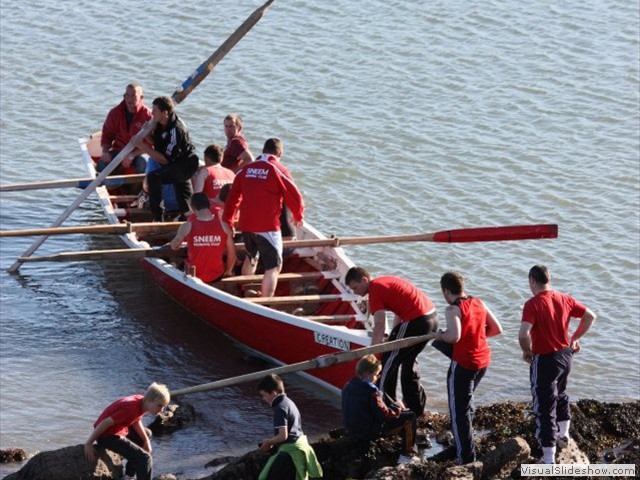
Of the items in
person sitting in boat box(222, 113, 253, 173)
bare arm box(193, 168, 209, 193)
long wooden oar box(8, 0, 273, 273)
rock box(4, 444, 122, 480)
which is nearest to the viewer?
rock box(4, 444, 122, 480)

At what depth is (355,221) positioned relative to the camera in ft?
58.0

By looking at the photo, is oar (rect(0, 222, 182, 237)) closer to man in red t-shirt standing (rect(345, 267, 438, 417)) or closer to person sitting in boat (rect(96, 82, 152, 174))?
person sitting in boat (rect(96, 82, 152, 174))

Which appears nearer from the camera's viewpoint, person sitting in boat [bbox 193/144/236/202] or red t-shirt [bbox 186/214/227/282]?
red t-shirt [bbox 186/214/227/282]

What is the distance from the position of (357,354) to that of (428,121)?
10841 mm

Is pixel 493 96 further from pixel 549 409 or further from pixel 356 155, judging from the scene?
pixel 549 409

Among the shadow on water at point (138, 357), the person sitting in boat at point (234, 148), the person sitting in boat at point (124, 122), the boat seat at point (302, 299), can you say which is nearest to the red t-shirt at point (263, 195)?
the boat seat at point (302, 299)

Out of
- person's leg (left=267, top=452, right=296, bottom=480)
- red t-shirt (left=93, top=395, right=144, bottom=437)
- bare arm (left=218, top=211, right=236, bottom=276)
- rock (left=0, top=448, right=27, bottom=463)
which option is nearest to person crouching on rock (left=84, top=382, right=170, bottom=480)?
red t-shirt (left=93, top=395, right=144, bottom=437)

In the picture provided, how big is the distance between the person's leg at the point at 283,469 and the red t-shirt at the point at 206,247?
415 cm

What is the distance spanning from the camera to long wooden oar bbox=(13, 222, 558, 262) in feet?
39.9

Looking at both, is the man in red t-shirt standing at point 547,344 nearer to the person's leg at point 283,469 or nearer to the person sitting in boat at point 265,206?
the person's leg at point 283,469

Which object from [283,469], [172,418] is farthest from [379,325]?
[172,418]

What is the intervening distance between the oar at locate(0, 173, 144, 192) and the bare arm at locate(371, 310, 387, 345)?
6214 millimetres

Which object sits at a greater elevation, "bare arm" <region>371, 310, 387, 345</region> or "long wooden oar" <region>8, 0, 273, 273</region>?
"long wooden oar" <region>8, 0, 273, 273</region>

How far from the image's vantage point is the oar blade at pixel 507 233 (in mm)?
12094
